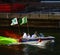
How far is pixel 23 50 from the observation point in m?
29.8

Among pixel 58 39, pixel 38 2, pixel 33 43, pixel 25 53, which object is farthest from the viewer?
pixel 38 2

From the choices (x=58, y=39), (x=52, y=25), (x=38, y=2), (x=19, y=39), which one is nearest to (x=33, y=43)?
(x=19, y=39)

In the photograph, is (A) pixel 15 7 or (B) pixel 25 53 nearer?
(B) pixel 25 53

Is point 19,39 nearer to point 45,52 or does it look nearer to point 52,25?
point 45,52

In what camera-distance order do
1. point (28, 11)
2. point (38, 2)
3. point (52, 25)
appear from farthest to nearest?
point (38, 2)
point (28, 11)
point (52, 25)

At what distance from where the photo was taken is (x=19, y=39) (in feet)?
105

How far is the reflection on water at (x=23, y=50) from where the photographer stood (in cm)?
2871

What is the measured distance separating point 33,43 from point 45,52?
2585 millimetres

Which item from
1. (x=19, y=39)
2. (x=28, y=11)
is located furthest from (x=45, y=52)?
(x=28, y=11)

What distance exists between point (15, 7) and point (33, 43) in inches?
508

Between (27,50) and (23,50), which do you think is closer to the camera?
(27,50)

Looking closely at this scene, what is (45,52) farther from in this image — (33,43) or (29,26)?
(29,26)

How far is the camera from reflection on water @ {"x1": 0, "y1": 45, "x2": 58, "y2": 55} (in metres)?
28.7

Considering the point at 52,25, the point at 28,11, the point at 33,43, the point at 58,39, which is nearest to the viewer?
the point at 33,43
